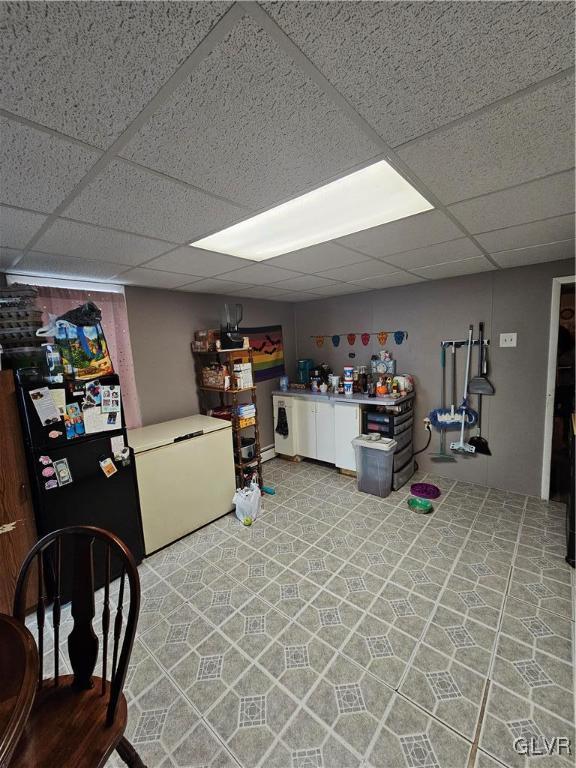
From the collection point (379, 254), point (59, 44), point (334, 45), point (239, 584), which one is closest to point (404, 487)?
point (239, 584)

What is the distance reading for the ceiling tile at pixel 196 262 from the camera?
1.96 m

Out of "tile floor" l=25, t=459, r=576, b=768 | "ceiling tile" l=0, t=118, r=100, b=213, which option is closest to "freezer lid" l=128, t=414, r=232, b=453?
"tile floor" l=25, t=459, r=576, b=768

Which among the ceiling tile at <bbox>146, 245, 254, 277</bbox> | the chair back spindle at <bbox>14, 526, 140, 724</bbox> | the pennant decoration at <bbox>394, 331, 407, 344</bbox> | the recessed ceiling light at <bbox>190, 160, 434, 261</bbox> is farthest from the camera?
the pennant decoration at <bbox>394, 331, 407, 344</bbox>

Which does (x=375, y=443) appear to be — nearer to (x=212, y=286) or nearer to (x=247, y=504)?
(x=247, y=504)

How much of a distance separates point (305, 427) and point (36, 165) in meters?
3.39

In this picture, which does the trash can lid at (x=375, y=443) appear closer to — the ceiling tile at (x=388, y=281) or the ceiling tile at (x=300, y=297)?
the ceiling tile at (x=388, y=281)

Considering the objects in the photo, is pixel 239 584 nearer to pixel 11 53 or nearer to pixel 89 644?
pixel 89 644

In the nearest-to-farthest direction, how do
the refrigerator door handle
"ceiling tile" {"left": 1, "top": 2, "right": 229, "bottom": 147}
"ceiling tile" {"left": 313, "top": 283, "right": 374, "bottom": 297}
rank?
"ceiling tile" {"left": 1, "top": 2, "right": 229, "bottom": 147}, the refrigerator door handle, "ceiling tile" {"left": 313, "top": 283, "right": 374, "bottom": 297}

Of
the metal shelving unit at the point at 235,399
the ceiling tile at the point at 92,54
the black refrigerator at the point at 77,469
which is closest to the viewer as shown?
the ceiling tile at the point at 92,54

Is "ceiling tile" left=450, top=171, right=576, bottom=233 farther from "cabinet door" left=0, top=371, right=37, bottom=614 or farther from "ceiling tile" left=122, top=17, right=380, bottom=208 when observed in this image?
"cabinet door" left=0, top=371, right=37, bottom=614

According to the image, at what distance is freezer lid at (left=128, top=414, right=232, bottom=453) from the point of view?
7.91 feet

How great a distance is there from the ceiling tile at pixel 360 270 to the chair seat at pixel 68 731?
8.81ft

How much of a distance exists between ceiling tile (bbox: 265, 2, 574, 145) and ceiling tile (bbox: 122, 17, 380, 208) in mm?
74

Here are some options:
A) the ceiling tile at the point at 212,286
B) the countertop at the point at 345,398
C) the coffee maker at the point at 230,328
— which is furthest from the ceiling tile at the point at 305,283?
the countertop at the point at 345,398
